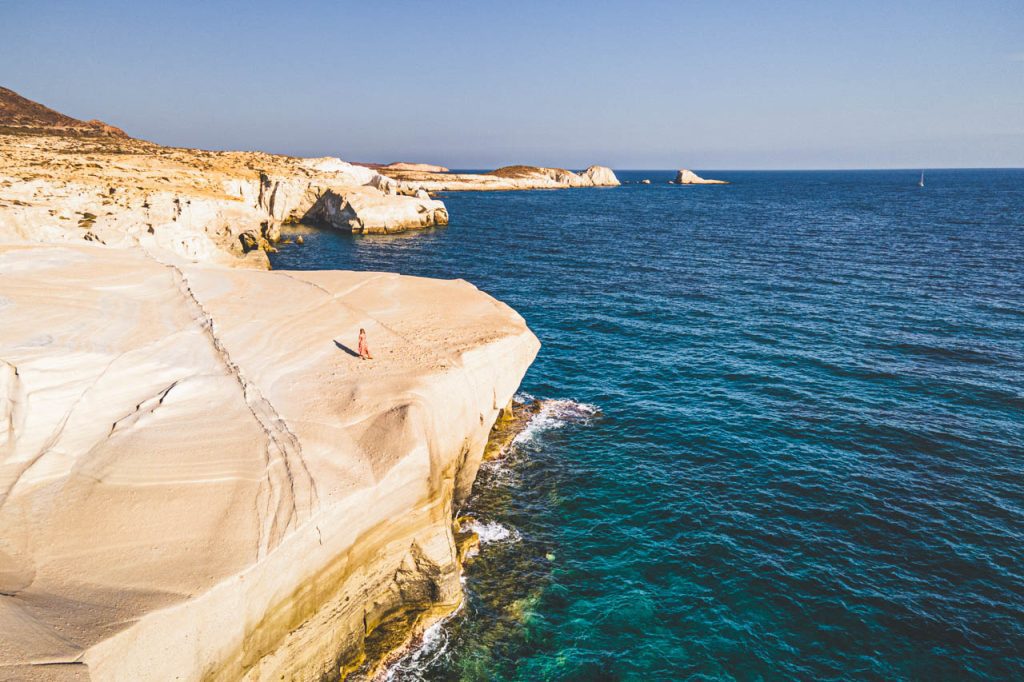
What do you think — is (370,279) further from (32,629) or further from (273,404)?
(32,629)

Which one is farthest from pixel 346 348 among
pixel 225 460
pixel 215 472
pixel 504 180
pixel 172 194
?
pixel 504 180

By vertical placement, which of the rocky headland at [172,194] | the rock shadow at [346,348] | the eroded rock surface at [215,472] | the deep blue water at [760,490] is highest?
the rocky headland at [172,194]

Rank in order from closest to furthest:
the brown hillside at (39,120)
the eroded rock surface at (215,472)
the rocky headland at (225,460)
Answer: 1. the eroded rock surface at (215,472)
2. the rocky headland at (225,460)
3. the brown hillside at (39,120)

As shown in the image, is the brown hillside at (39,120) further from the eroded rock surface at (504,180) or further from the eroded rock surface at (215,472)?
the eroded rock surface at (215,472)

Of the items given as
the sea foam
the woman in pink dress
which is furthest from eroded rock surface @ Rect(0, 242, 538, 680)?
the sea foam

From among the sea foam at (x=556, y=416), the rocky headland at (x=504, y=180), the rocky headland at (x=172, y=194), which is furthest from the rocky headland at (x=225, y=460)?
the rocky headland at (x=504, y=180)

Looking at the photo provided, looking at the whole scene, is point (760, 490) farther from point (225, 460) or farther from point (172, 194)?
point (172, 194)

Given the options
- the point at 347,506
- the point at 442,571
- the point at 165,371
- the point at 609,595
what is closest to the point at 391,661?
the point at 442,571
